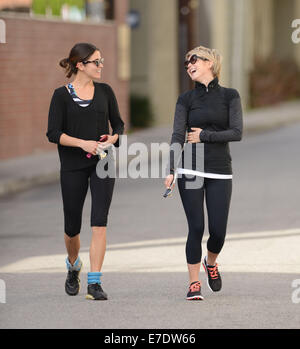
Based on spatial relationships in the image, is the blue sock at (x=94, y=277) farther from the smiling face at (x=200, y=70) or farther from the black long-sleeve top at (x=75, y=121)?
the smiling face at (x=200, y=70)

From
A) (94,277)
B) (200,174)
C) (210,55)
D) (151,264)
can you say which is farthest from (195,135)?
(151,264)

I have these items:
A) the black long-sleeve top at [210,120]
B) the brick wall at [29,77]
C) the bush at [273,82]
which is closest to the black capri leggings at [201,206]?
the black long-sleeve top at [210,120]

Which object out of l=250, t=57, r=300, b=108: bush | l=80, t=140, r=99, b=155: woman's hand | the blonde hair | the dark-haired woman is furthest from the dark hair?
l=250, t=57, r=300, b=108: bush

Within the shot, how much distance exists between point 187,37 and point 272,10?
1570 centimetres

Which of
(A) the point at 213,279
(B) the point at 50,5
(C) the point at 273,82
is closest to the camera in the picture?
(A) the point at 213,279

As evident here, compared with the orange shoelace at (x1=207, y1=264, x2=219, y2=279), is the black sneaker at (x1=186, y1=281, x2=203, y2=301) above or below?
below

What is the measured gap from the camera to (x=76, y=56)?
7605 millimetres

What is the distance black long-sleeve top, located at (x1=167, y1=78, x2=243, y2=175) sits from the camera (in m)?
7.43

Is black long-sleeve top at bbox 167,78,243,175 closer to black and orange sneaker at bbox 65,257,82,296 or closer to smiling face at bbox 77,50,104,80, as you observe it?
smiling face at bbox 77,50,104,80

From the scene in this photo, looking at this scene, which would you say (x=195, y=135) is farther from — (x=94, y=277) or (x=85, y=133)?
(x=94, y=277)

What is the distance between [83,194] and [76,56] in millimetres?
1006

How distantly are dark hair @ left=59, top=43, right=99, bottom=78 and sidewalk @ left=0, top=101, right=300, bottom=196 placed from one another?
294 inches

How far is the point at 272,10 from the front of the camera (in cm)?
4578

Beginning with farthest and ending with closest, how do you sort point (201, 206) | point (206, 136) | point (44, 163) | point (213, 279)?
point (44, 163) → point (213, 279) → point (201, 206) → point (206, 136)
